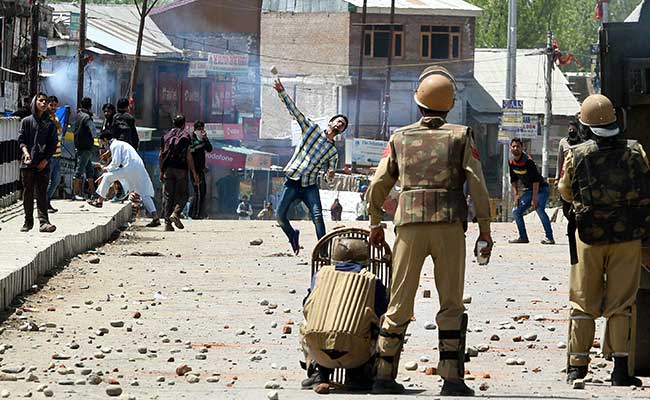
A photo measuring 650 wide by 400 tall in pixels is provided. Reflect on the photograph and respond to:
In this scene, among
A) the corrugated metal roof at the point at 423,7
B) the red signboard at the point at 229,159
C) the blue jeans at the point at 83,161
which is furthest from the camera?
the corrugated metal roof at the point at 423,7

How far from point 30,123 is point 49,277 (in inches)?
139

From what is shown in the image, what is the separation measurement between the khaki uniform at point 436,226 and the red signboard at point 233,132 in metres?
58.5

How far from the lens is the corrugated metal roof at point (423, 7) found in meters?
70.6

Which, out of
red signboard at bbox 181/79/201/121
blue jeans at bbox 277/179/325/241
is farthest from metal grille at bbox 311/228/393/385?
red signboard at bbox 181/79/201/121

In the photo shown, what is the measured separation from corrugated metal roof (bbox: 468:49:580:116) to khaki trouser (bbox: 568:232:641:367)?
64.8 m

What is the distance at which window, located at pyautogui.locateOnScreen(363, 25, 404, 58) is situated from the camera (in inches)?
2785

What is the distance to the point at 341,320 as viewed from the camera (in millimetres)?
8945

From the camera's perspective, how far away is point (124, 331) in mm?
11914

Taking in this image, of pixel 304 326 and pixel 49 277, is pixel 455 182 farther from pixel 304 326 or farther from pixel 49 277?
pixel 49 277

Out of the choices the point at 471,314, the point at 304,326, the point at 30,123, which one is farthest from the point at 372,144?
the point at 304,326

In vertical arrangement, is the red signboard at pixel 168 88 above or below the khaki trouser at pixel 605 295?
above

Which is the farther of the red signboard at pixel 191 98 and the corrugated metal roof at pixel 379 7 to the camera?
the corrugated metal roof at pixel 379 7

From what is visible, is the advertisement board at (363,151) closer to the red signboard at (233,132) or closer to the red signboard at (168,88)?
the red signboard at (233,132)

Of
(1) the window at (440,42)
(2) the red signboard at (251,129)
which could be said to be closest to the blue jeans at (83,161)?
(2) the red signboard at (251,129)
